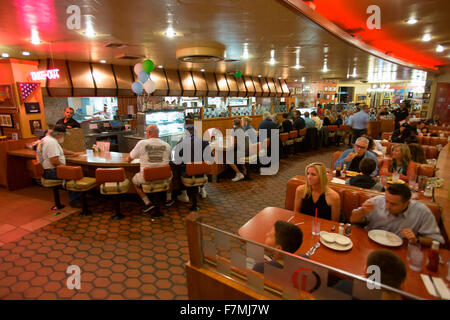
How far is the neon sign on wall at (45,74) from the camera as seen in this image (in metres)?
5.23

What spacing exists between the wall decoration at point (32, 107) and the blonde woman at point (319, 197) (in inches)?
248

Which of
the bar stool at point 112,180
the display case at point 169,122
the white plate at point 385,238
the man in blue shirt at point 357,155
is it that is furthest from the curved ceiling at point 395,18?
the display case at point 169,122

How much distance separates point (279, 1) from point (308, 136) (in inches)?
304

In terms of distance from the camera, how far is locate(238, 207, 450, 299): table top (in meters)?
1.69

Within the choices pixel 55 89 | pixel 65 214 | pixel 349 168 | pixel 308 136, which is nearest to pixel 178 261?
pixel 65 214

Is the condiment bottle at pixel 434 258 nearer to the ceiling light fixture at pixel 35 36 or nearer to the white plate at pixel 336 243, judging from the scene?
the white plate at pixel 336 243

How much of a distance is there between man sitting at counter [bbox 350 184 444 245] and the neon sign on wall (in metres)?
5.88

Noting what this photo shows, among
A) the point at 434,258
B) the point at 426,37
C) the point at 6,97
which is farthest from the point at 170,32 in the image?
the point at 426,37

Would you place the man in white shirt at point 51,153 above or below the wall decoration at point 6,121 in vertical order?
below

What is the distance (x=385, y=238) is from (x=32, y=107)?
7154 mm

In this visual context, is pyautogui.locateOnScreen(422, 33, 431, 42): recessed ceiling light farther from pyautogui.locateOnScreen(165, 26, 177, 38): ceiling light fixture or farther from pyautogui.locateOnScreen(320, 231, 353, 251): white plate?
pyautogui.locateOnScreen(320, 231, 353, 251): white plate

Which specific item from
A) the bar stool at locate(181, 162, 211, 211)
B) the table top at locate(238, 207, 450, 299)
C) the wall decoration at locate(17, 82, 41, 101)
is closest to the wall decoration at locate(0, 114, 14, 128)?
the wall decoration at locate(17, 82, 41, 101)

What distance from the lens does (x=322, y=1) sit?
3.89 m
